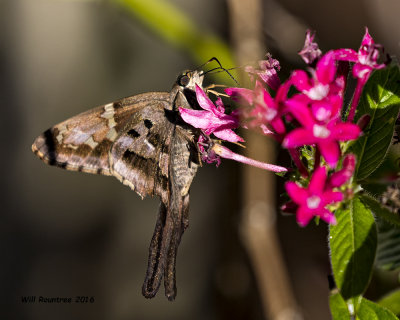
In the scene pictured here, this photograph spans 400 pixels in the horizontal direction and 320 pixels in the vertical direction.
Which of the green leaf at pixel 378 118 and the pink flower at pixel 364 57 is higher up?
the pink flower at pixel 364 57

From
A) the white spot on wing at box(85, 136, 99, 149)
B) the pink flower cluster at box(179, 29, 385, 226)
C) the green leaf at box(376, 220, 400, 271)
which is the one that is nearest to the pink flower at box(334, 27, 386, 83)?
the pink flower cluster at box(179, 29, 385, 226)

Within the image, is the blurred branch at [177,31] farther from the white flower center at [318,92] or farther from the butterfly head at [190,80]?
the white flower center at [318,92]

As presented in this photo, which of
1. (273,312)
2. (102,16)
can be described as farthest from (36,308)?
(102,16)

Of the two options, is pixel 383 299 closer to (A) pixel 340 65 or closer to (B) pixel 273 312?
(A) pixel 340 65

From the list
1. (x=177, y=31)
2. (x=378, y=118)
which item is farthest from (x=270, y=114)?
(x=177, y=31)

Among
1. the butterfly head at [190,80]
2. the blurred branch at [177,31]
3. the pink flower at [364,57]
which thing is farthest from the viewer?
the blurred branch at [177,31]

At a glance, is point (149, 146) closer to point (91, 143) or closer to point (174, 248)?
→ point (91, 143)

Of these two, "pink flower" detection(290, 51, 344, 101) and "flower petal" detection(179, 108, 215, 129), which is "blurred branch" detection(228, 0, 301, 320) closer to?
"flower petal" detection(179, 108, 215, 129)

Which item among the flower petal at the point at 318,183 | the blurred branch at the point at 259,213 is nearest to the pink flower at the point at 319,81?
the flower petal at the point at 318,183
